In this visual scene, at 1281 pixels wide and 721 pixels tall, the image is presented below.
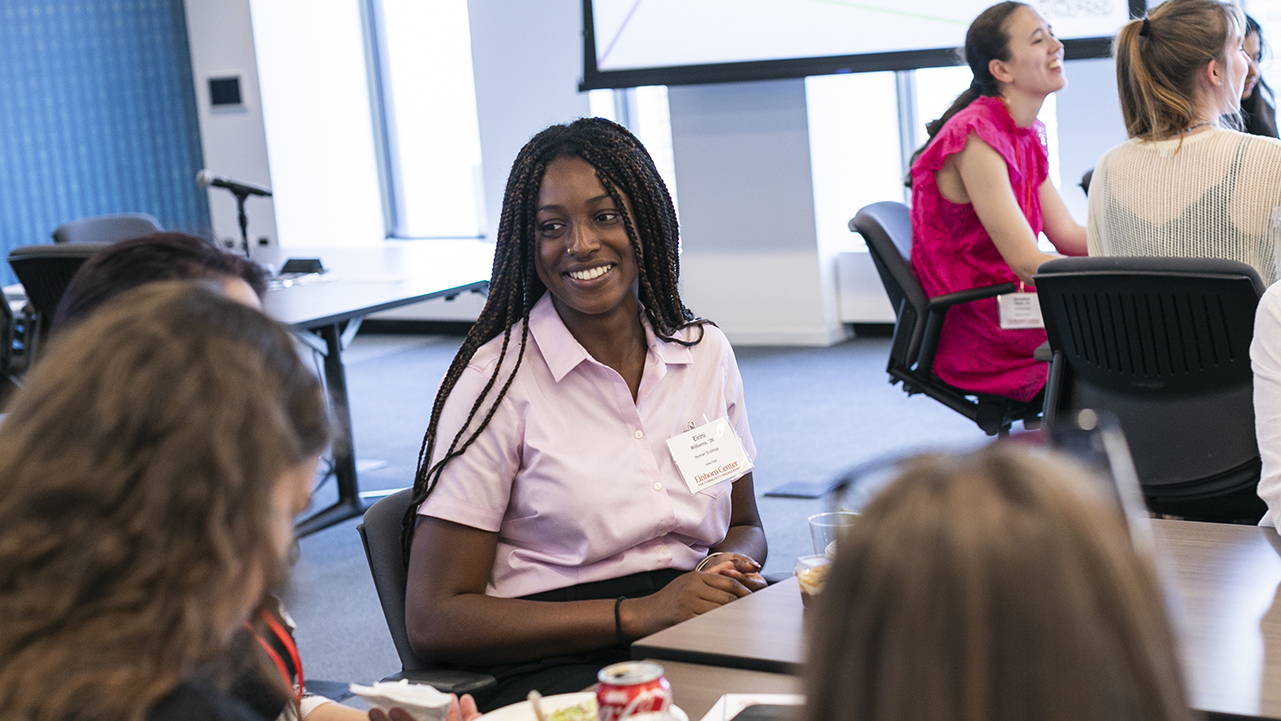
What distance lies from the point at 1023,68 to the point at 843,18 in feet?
7.79

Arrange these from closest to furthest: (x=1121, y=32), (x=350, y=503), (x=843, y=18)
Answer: (x=1121, y=32)
(x=350, y=503)
(x=843, y=18)

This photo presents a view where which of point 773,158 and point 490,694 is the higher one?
point 773,158

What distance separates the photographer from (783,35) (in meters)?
5.77

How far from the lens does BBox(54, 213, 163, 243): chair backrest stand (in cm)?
510

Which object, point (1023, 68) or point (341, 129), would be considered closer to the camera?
point (1023, 68)

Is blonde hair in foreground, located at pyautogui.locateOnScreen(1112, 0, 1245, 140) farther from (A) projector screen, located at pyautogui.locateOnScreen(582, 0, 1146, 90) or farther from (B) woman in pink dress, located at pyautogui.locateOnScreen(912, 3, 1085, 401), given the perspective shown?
(A) projector screen, located at pyautogui.locateOnScreen(582, 0, 1146, 90)

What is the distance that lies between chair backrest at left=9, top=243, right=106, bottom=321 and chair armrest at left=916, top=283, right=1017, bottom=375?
237 cm

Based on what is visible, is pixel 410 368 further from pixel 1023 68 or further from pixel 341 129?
pixel 1023 68

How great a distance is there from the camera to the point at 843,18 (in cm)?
559

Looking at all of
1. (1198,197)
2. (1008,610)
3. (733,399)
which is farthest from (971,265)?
(1008,610)

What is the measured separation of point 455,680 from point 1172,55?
2.01 meters

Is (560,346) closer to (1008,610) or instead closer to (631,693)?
(631,693)

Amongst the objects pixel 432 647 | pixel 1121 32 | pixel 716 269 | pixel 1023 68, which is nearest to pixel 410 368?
pixel 716 269

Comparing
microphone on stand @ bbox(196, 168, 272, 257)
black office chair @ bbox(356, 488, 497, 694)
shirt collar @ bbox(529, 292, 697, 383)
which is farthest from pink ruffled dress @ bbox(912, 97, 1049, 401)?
microphone on stand @ bbox(196, 168, 272, 257)
